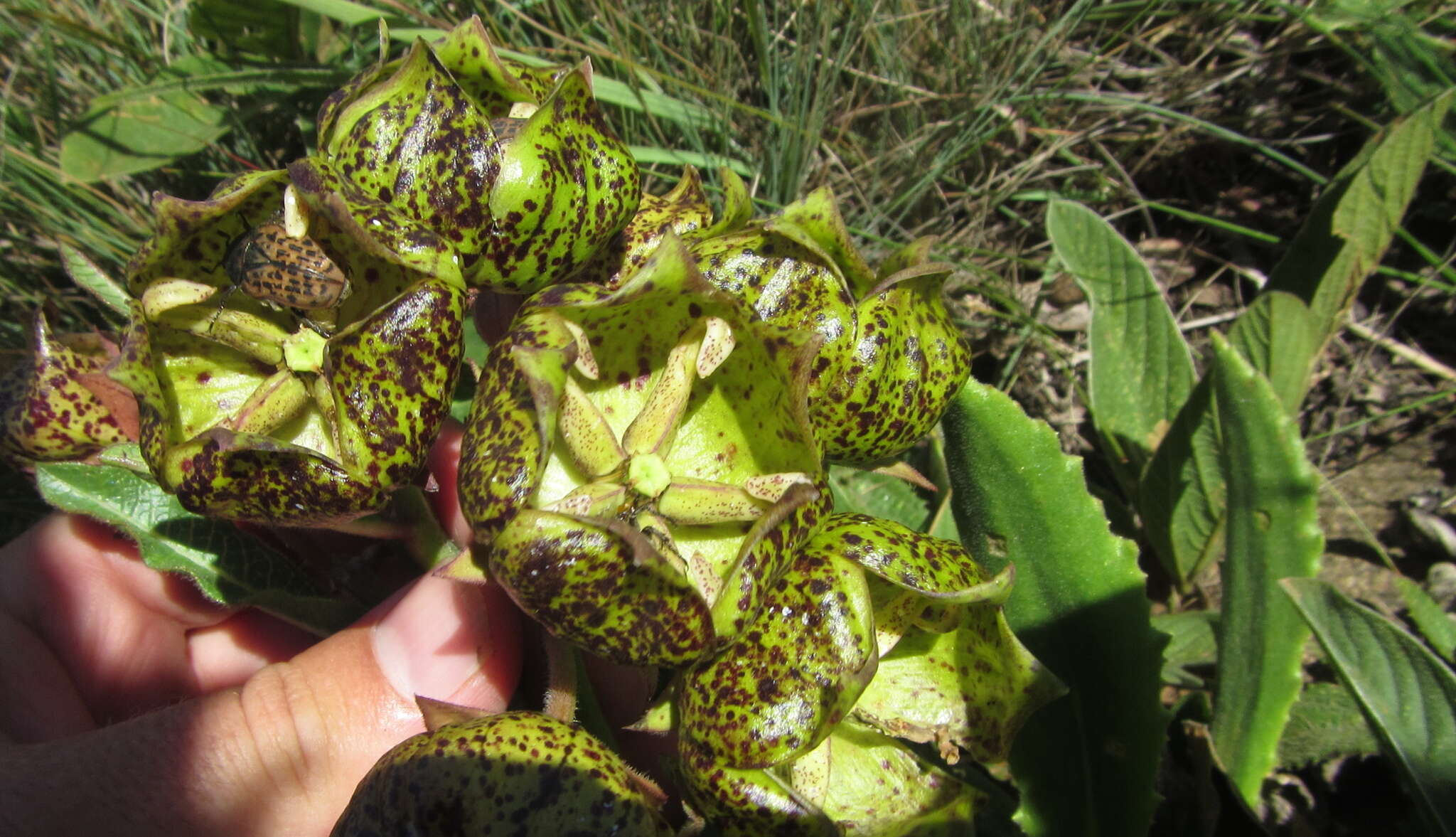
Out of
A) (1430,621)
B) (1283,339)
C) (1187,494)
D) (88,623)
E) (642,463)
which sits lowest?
(88,623)

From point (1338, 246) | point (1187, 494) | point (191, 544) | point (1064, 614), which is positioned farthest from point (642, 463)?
point (1338, 246)

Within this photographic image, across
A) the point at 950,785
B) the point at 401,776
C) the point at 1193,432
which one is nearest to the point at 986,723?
the point at 950,785

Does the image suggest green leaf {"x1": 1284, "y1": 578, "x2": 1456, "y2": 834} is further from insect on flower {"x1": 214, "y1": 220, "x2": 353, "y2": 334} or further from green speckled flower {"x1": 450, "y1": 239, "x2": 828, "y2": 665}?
insect on flower {"x1": 214, "y1": 220, "x2": 353, "y2": 334}

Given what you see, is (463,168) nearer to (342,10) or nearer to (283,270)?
(283,270)

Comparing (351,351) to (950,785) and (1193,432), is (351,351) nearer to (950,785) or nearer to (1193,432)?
(950,785)

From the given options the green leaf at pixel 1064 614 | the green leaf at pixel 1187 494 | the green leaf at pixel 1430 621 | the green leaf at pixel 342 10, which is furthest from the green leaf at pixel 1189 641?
the green leaf at pixel 342 10

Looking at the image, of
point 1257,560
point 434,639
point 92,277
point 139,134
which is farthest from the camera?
point 139,134
